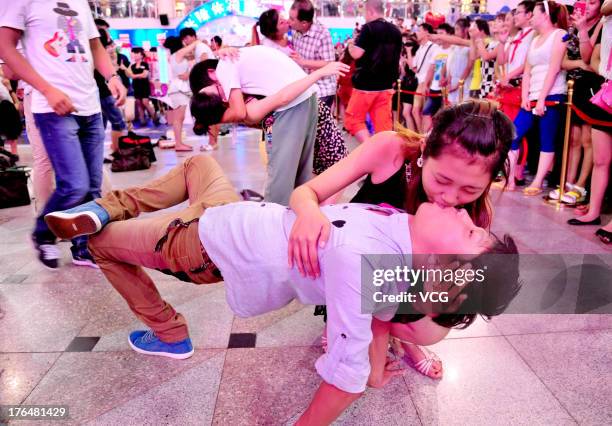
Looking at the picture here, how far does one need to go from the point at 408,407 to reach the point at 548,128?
11.3ft


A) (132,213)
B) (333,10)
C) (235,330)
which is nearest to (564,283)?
(235,330)

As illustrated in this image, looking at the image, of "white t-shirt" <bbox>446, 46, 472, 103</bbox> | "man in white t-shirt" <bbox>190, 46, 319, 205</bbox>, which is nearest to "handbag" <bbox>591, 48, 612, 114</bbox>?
"man in white t-shirt" <bbox>190, 46, 319, 205</bbox>

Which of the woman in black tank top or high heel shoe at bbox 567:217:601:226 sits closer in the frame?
the woman in black tank top

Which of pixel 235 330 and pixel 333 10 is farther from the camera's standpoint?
pixel 333 10

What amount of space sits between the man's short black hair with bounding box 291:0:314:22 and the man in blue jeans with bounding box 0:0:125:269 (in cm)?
235

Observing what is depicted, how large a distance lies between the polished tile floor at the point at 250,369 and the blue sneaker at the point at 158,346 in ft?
0.09

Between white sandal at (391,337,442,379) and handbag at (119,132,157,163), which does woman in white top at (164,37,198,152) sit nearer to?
handbag at (119,132,157,163)

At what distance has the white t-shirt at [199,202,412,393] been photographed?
114 cm

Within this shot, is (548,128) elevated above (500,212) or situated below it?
above

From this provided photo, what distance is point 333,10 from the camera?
18469mm

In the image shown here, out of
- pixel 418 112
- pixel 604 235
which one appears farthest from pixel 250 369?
pixel 418 112

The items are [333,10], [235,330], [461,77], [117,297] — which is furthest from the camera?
[333,10]

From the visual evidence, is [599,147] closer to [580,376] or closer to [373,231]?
[580,376]

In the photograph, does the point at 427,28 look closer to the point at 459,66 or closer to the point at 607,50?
the point at 459,66
